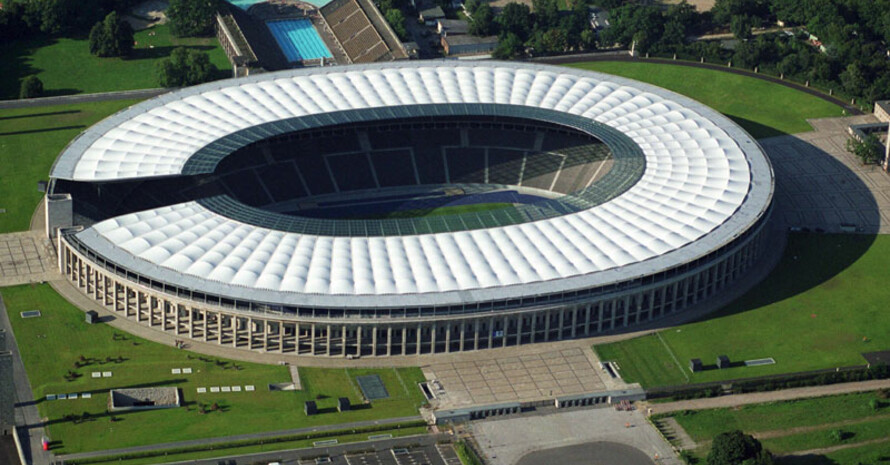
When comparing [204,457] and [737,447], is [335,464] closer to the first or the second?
[204,457]

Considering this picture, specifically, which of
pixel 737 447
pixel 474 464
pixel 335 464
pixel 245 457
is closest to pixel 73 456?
pixel 245 457

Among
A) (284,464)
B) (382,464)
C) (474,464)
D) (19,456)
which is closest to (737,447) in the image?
(474,464)

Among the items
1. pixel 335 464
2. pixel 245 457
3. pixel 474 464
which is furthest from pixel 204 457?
pixel 474 464

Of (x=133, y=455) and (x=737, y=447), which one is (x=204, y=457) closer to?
(x=133, y=455)

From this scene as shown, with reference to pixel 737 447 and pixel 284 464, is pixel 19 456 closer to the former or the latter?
pixel 284 464
